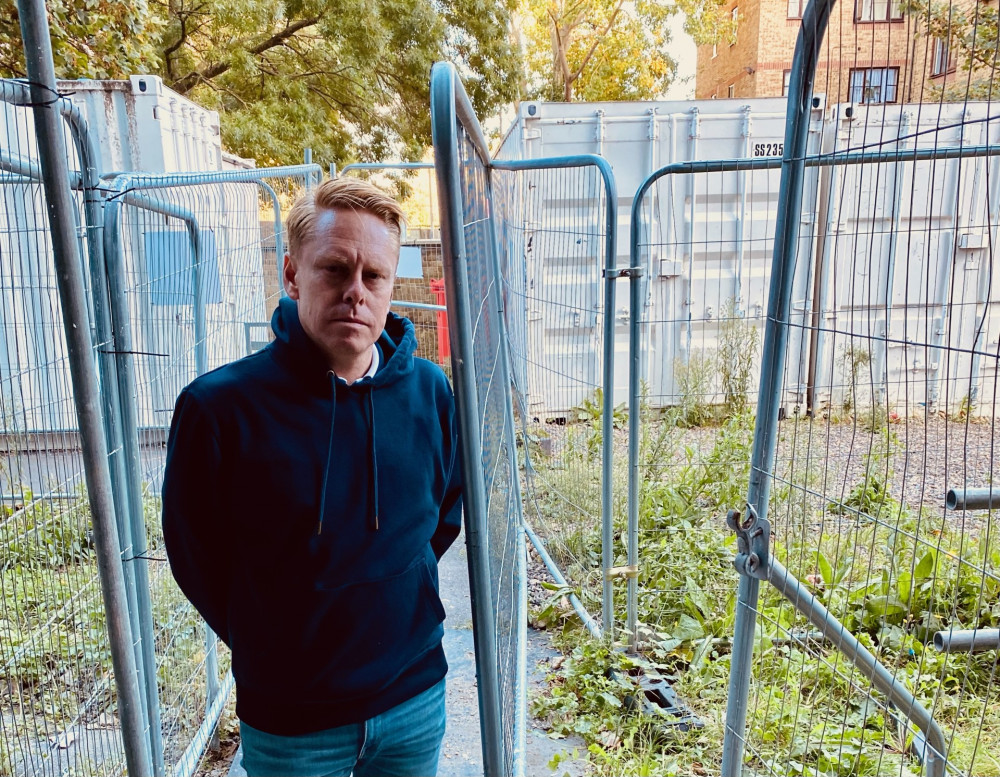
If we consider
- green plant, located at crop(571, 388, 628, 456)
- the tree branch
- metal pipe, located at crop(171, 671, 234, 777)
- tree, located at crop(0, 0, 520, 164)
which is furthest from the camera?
the tree branch

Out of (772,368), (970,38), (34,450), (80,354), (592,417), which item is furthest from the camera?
(592,417)

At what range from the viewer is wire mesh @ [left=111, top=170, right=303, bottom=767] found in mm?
2562

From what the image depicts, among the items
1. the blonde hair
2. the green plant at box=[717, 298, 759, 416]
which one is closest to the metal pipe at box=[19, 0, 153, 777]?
the blonde hair

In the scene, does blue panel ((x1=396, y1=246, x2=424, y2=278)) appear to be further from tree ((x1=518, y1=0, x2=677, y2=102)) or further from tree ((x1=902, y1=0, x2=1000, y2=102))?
tree ((x1=518, y1=0, x2=677, y2=102))

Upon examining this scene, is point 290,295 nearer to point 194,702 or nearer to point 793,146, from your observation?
point 793,146

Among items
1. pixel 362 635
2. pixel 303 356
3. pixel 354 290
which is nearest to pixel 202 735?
pixel 362 635

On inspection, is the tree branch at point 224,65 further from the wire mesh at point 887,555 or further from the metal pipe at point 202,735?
the metal pipe at point 202,735

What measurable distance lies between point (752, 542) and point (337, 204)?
143 centimetres

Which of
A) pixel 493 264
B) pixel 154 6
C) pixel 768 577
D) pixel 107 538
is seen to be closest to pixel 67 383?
pixel 107 538

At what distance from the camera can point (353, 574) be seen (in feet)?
5.25

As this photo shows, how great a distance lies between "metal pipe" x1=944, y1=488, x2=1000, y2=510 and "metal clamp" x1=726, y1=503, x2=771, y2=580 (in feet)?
1.62

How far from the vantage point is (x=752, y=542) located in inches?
78.7

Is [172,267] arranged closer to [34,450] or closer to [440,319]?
[34,450]

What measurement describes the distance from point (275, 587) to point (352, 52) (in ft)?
44.5
